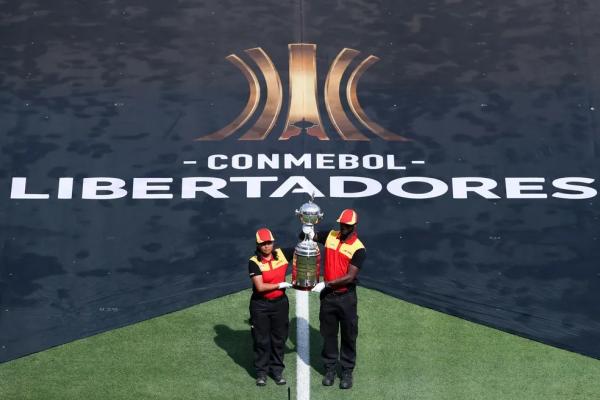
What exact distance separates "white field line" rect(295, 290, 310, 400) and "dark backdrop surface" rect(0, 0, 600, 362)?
2.68ft

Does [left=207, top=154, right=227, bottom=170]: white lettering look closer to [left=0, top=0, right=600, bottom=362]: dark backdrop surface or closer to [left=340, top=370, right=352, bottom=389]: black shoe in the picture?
[left=0, top=0, right=600, bottom=362]: dark backdrop surface

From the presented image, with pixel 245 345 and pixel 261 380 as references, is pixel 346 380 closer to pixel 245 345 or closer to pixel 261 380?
pixel 261 380

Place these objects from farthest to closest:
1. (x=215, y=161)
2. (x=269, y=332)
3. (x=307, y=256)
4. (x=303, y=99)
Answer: (x=303, y=99)
(x=215, y=161)
(x=269, y=332)
(x=307, y=256)

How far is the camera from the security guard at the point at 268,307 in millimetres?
11562

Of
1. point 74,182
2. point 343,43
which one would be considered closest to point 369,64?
point 343,43

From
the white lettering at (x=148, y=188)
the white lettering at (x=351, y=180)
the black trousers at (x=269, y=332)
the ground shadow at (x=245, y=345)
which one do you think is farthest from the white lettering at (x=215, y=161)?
the black trousers at (x=269, y=332)

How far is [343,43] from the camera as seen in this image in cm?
1617

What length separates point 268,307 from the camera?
11664mm

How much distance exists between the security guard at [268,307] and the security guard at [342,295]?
377 millimetres

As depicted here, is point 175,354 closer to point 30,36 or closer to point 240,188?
point 240,188

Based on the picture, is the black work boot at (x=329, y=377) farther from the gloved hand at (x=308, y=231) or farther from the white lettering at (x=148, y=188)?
the white lettering at (x=148, y=188)

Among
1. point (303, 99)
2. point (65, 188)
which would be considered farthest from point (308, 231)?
point (303, 99)

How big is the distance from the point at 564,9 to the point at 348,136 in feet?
12.2

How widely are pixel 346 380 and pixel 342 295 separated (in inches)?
32.3
